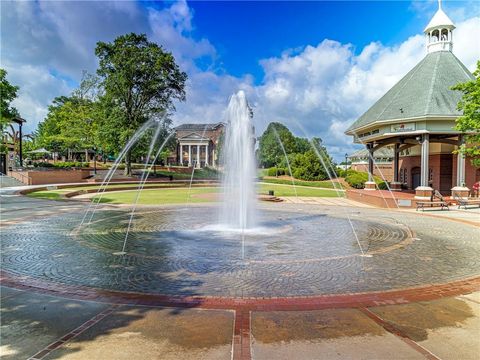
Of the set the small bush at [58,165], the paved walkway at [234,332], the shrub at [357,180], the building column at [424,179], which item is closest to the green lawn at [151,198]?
the building column at [424,179]

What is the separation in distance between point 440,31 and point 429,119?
41.0 ft

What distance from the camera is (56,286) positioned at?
297 inches

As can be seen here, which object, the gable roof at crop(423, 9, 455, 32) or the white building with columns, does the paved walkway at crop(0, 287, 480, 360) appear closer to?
the gable roof at crop(423, 9, 455, 32)

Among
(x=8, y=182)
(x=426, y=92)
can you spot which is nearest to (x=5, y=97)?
(x=8, y=182)

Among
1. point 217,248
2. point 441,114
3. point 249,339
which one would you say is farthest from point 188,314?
point 441,114

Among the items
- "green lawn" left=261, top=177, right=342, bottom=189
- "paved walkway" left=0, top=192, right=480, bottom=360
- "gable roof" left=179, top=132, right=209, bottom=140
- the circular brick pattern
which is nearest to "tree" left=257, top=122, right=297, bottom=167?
"green lawn" left=261, top=177, right=342, bottom=189

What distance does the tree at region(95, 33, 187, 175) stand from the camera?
51.8 metres

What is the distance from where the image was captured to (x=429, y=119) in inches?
1053

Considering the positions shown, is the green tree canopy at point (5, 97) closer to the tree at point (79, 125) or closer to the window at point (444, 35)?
the tree at point (79, 125)

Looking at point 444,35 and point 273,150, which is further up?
point 444,35

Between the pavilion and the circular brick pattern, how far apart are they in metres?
12.4

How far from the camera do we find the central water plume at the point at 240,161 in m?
15.9

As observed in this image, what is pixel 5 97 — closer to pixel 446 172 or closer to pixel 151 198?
pixel 151 198

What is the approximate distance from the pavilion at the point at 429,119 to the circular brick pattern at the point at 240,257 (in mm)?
12354
